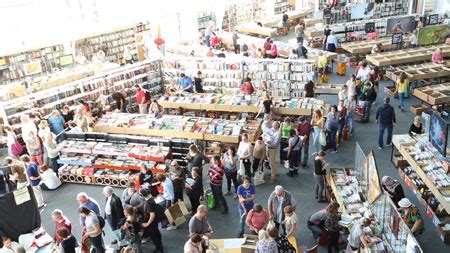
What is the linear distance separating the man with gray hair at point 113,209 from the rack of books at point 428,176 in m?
5.99

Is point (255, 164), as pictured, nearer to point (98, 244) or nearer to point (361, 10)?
point (98, 244)

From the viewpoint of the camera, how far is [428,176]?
341 inches

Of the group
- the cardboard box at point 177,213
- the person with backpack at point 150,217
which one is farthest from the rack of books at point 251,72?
the person with backpack at point 150,217

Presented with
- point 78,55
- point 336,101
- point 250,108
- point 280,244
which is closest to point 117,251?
point 280,244

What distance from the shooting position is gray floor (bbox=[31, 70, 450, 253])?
27.3ft

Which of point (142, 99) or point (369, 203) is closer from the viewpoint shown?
point (369, 203)

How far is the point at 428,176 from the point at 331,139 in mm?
2997

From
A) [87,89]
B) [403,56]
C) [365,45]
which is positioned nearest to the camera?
[87,89]

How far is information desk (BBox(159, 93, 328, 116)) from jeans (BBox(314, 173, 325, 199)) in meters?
3.64

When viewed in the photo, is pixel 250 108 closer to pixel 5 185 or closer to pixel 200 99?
pixel 200 99

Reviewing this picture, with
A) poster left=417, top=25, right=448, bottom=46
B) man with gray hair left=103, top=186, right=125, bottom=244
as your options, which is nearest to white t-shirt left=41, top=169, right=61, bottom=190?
man with gray hair left=103, top=186, right=125, bottom=244

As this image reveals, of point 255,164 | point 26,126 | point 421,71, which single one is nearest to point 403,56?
point 421,71

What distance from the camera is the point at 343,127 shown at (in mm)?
11820

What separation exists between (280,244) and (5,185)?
665 centimetres
